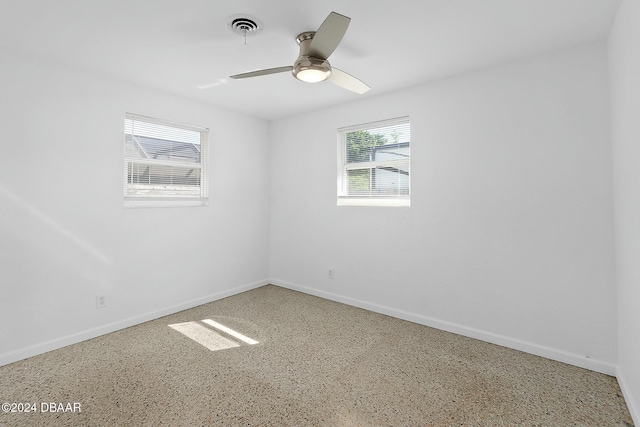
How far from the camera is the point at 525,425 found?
5.48 feet

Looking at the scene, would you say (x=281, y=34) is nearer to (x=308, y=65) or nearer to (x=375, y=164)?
(x=308, y=65)

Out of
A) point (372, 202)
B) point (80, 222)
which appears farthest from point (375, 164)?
A: point (80, 222)

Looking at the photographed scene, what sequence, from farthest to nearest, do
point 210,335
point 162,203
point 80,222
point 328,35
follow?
point 162,203 < point 210,335 < point 80,222 < point 328,35

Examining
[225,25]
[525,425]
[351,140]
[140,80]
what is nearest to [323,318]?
[525,425]

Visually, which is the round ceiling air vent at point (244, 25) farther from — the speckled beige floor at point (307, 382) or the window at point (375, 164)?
the speckled beige floor at point (307, 382)

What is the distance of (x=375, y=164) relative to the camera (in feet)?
11.5

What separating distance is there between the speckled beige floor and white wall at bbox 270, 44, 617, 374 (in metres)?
0.31

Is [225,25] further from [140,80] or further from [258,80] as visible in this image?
[140,80]

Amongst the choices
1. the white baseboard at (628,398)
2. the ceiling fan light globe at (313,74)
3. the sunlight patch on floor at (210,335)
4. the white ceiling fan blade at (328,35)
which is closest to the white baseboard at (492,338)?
the white baseboard at (628,398)

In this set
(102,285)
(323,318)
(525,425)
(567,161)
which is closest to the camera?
(525,425)

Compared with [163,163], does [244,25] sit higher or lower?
higher

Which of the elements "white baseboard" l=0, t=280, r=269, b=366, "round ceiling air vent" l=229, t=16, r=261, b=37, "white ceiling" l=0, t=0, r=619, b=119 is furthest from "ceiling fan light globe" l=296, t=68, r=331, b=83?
"white baseboard" l=0, t=280, r=269, b=366

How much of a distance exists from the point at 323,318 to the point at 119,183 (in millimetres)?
2482

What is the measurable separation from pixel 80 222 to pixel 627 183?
4.10 metres
